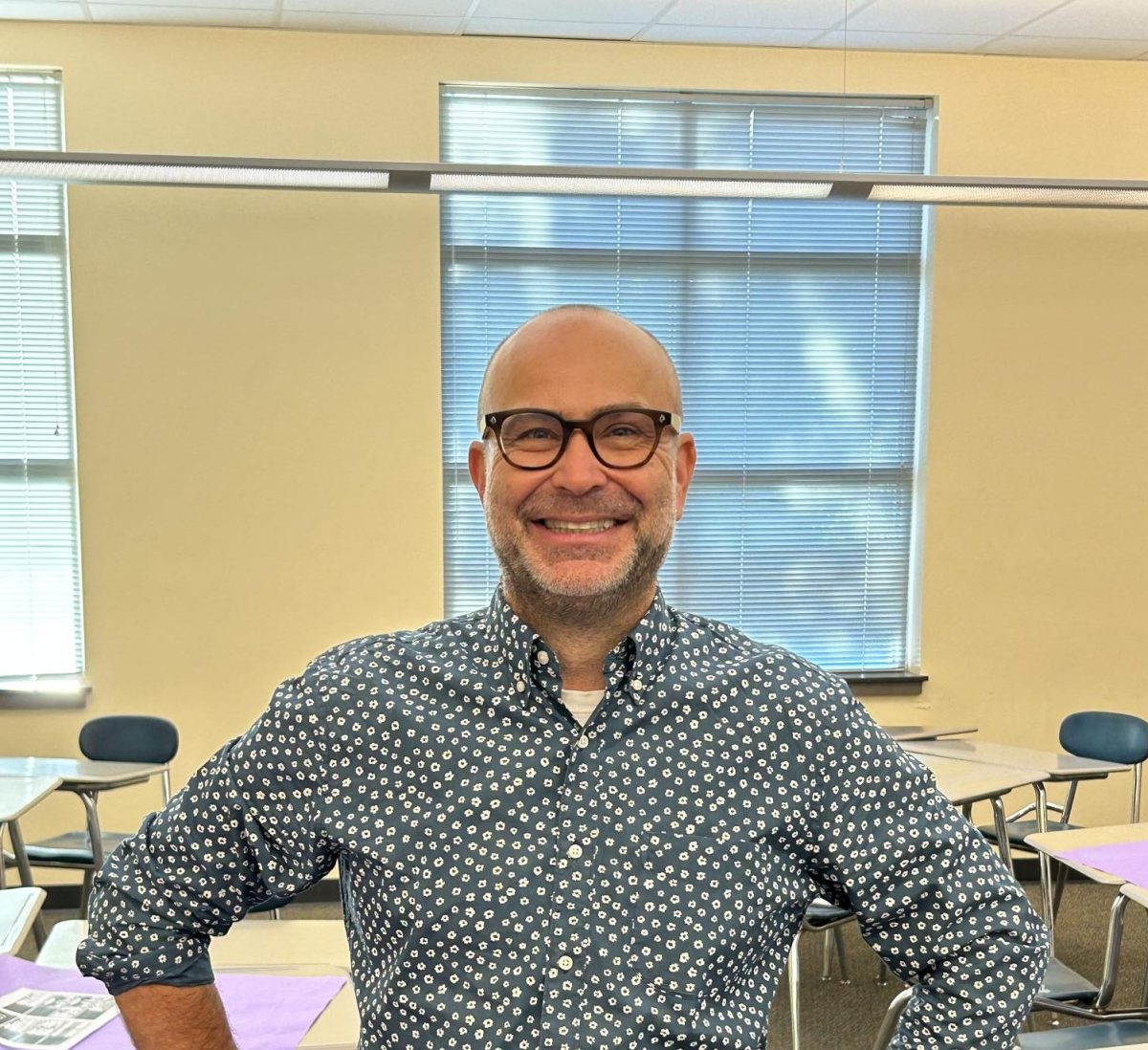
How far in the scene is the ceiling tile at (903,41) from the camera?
16.6ft

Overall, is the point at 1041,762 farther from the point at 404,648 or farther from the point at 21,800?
the point at 404,648

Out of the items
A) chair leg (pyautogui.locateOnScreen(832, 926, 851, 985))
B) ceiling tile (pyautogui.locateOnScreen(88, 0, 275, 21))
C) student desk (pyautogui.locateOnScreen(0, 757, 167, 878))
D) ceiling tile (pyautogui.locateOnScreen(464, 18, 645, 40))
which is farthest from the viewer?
ceiling tile (pyautogui.locateOnScreen(464, 18, 645, 40))

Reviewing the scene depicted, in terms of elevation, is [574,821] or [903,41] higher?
[903,41]

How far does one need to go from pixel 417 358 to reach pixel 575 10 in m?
1.52

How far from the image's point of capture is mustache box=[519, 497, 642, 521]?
4.29ft

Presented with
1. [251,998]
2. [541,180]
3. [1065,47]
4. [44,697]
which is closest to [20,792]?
[44,697]

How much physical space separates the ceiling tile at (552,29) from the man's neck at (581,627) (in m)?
4.08

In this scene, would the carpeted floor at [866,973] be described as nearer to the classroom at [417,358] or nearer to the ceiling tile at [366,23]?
the classroom at [417,358]

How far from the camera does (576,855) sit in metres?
1.24

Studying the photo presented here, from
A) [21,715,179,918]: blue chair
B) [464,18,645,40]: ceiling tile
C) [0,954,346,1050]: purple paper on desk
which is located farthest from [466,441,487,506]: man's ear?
[464,18,645,40]: ceiling tile

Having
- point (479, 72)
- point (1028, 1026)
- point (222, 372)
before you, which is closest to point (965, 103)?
point (479, 72)

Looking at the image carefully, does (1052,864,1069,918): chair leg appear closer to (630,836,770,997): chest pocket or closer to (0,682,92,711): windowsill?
(630,836,770,997): chest pocket

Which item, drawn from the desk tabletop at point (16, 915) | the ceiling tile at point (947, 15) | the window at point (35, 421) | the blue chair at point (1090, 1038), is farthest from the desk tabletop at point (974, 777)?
the window at point (35, 421)

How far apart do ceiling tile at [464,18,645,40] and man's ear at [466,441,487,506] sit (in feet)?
12.8
